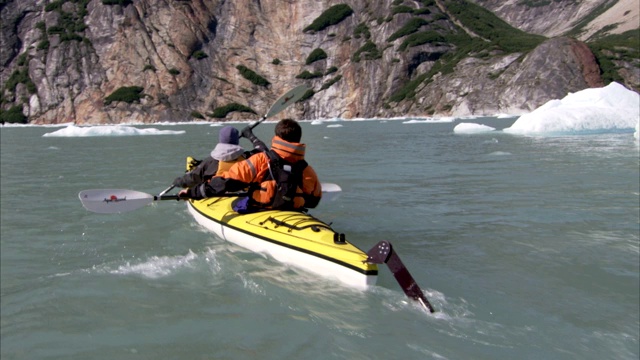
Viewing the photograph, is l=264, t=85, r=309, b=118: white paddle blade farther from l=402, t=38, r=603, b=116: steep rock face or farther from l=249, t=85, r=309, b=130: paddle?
l=402, t=38, r=603, b=116: steep rock face

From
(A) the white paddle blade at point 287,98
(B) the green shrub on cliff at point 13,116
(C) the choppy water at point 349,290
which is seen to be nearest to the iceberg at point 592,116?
(C) the choppy water at point 349,290

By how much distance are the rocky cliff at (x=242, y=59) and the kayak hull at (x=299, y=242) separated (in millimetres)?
69455

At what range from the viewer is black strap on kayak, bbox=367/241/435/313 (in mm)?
4461

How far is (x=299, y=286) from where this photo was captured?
5.13 meters

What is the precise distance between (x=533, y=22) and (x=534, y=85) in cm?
11147

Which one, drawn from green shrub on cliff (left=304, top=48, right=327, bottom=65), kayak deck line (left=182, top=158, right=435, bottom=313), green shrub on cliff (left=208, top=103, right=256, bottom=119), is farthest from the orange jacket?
green shrub on cliff (left=304, top=48, right=327, bottom=65)

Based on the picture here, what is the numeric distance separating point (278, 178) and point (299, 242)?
3.04 feet

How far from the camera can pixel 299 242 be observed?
5.45 meters

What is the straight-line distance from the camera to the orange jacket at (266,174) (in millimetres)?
5891

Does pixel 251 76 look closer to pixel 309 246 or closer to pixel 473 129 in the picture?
pixel 473 129

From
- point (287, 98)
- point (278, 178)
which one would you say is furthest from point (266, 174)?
point (287, 98)

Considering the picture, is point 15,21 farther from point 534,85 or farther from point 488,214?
point 488,214

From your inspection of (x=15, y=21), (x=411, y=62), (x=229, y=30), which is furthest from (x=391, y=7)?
(x=15, y=21)

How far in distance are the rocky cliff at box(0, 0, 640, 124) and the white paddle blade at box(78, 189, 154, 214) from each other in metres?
69.1
